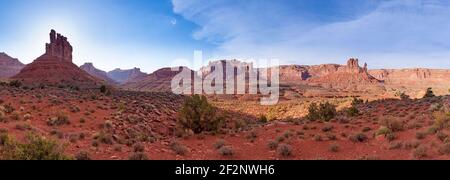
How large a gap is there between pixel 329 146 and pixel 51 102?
2607 cm

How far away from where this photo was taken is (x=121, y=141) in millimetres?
17141

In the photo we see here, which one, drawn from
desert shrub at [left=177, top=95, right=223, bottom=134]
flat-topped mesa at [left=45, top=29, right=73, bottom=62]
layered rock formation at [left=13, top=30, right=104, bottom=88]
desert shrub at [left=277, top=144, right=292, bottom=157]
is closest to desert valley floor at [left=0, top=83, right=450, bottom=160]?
desert shrub at [left=277, top=144, right=292, bottom=157]

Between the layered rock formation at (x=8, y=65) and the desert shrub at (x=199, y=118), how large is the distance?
499 feet

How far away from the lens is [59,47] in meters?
117

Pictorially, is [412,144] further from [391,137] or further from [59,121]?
[59,121]

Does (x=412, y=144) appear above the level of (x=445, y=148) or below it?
below

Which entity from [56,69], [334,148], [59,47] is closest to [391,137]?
[334,148]

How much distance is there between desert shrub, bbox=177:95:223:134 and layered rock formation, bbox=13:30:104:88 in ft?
226

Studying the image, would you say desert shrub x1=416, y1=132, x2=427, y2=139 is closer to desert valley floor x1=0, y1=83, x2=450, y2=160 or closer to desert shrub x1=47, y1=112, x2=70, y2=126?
desert valley floor x1=0, y1=83, x2=450, y2=160

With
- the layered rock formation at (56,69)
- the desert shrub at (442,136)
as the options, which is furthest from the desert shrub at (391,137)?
the layered rock formation at (56,69)

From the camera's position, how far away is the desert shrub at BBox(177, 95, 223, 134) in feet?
75.2

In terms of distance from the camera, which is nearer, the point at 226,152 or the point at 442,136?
the point at 442,136

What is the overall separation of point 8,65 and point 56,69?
72.6 m
